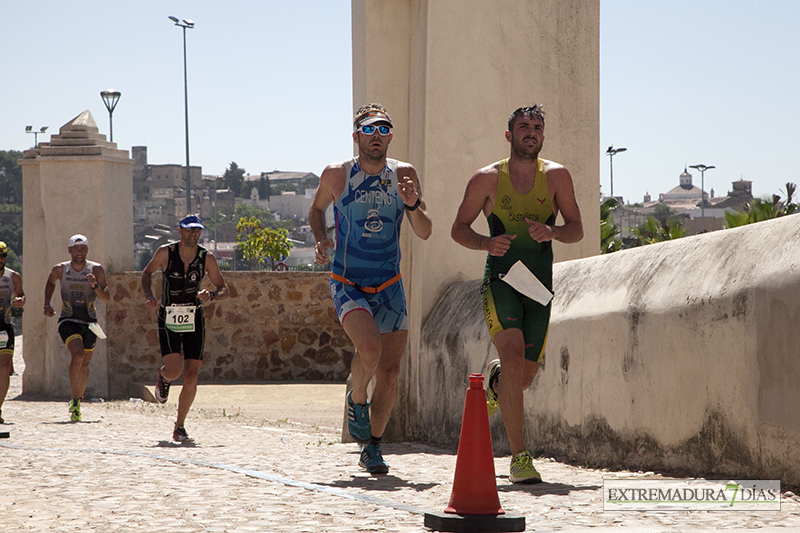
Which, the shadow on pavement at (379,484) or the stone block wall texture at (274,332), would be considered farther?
the stone block wall texture at (274,332)

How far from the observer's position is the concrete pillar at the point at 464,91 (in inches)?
320

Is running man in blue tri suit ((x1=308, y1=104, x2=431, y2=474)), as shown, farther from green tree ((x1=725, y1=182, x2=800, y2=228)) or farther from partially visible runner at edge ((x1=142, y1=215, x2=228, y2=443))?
green tree ((x1=725, y1=182, x2=800, y2=228))

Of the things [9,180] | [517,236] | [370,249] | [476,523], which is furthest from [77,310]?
[9,180]

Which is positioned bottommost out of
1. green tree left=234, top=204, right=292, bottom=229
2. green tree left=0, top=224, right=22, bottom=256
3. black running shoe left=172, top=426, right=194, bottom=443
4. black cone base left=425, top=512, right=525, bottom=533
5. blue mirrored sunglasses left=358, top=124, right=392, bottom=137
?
black running shoe left=172, top=426, right=194, bottom=443

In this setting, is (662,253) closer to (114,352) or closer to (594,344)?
(594,344)

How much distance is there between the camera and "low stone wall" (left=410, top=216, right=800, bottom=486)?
4.49 metres

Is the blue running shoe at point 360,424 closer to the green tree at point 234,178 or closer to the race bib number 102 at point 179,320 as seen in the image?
the race bib number 102 at point 179,320

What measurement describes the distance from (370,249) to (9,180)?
117 meters

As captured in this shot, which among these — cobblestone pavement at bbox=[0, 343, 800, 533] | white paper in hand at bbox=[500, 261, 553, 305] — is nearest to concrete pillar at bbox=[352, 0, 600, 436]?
cobblestone pavement at bbox=[0, 343, 800, 533]

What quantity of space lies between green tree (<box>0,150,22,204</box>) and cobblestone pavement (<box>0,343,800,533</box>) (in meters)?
111

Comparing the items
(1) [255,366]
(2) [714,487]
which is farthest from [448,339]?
(1) [255,366]

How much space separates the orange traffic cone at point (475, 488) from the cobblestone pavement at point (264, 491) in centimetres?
12

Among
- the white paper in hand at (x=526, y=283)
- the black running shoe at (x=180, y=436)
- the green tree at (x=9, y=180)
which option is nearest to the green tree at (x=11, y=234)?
the green tree at (x=9, y=180)

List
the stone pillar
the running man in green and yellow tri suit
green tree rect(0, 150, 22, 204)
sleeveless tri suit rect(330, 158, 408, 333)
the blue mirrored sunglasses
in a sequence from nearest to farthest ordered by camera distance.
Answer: the running man in green and yellow tri suit, sleeveless tri suit rect(330, 158, 408, 333), the blue mirrored sunglasses, the stone pillar, green tree rect(0, 150, 22, 204)
